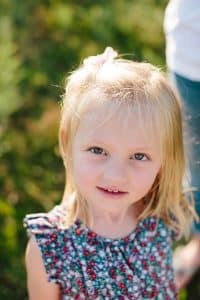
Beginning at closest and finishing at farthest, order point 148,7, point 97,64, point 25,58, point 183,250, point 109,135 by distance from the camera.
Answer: point 109,135, point 97,64, point 183,250, point 25,58, point 148,7

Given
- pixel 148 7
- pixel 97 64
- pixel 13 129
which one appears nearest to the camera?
pixel 97 64

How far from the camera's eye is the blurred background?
245cm

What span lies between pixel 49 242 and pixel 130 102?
0.39 metres

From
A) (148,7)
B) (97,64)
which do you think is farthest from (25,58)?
(97,64)

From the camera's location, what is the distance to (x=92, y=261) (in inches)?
71.1

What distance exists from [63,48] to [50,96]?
0.24 m

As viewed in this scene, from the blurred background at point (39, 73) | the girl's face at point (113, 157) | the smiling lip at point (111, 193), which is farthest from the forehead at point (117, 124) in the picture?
the blurred background at point (39, 73)

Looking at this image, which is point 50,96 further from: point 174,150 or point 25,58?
point 174,150

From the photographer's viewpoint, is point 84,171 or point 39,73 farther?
point 39,73

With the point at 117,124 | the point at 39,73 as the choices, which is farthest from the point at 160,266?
the point at 39,73

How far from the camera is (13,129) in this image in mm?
2797

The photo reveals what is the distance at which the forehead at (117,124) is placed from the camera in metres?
1.67

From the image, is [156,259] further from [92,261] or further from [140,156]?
[140,156]

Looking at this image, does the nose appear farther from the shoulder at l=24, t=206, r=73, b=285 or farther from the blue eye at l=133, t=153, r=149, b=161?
the shoulder at l=24, t=206, r=73, b=285
